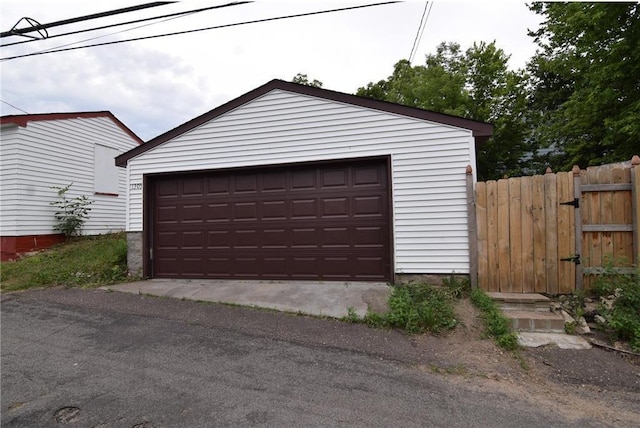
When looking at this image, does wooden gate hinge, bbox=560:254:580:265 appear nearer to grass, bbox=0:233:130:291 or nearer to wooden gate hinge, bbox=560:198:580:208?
wooden gate hinge, bbox=560:198:580:208

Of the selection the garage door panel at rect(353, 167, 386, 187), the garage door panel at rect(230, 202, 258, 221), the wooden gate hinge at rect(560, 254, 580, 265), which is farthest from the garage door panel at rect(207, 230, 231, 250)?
the wooden gate hinge at rect(560, 254, 580, 265)

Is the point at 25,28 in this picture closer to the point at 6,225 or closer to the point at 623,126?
the point at 6,225

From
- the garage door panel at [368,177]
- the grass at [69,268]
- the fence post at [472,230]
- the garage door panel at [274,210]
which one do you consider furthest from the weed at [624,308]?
the grass at [69,268]

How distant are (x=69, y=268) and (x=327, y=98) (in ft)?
24.0

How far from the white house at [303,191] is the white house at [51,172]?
457 centimetres

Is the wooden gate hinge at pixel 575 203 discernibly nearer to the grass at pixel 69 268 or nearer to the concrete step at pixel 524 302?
the concrete step at pixel 524 302

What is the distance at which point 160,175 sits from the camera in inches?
296

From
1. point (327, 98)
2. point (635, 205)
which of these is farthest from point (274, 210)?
point (635, 205)

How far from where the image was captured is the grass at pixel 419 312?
432 cm

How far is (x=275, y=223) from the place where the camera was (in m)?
6.80

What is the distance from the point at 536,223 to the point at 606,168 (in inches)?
47.9

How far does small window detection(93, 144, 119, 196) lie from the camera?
12.1 meters

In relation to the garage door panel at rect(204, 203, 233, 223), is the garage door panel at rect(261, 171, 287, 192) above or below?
above

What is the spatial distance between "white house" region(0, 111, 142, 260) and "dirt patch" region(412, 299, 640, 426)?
1156cm
